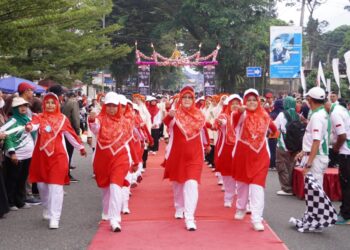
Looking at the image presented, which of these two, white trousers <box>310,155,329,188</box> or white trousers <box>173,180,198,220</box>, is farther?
white trousers <box>310,155,329,188</box>

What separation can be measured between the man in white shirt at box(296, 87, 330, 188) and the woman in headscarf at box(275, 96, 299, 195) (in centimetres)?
263

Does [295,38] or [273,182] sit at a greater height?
[295,38]

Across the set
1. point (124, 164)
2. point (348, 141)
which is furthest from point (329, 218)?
point (124, 164)

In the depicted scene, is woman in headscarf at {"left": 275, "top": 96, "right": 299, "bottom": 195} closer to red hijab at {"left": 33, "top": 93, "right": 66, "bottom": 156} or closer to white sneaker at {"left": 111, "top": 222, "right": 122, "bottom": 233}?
white sneaker at {"left": 111, "top": 222, "right": 122, "bottom": 233}

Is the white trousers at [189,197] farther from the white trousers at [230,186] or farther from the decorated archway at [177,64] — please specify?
the decorated archway at [177,64]

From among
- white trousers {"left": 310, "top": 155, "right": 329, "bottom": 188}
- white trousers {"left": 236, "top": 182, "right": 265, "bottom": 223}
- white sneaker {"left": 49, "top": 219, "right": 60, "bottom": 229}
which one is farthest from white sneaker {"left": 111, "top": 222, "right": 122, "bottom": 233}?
→ white trousers {"left": 310, "top": 155, "right": 329, "bottom": 188}

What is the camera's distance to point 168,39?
44.8 m

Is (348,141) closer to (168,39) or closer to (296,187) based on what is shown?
(296,187)

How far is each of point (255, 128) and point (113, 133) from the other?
193cm

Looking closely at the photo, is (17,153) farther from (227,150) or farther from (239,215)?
(239,215)

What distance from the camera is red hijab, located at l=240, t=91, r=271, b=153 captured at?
24.5ft

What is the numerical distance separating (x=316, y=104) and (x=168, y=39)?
38079 millimetres

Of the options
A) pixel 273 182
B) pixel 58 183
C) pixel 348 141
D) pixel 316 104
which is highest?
pixel 316 104

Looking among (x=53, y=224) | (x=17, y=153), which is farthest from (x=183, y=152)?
(x=17, y=153)
